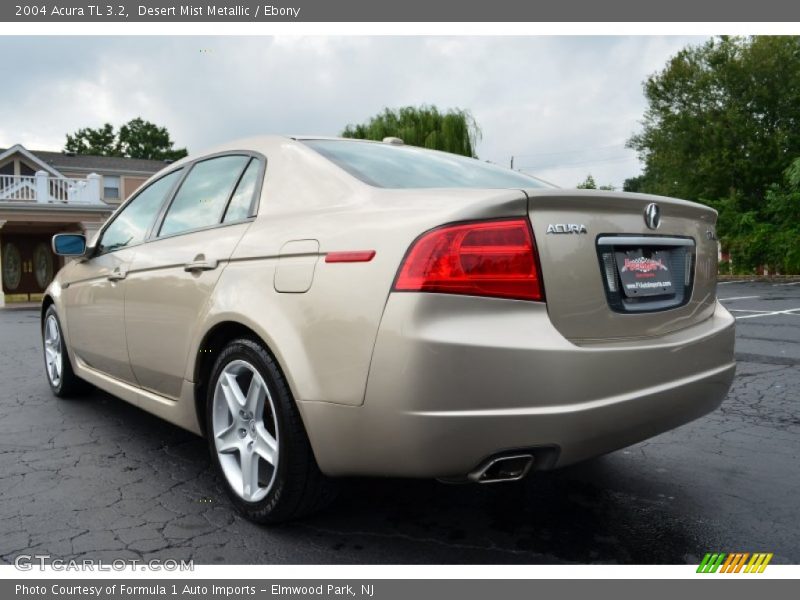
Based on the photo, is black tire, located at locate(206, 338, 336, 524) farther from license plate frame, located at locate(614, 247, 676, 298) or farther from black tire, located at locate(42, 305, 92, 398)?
black tire, located at locate(42, 305, 92, 398)

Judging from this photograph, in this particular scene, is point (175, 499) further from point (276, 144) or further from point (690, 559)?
point (690, 559)

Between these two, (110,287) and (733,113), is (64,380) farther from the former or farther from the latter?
(733,113)

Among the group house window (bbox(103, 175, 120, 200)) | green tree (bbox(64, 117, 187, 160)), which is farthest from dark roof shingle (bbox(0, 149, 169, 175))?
green tree (bbox(64, 117, 187, 160))

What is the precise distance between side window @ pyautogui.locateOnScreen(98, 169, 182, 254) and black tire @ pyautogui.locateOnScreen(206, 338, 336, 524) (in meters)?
1.50

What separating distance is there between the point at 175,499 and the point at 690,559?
6.72 ft

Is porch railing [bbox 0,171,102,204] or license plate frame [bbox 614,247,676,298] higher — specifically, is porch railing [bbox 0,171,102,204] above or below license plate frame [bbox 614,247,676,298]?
above

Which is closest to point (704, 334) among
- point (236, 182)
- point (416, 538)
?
point (416, 538)

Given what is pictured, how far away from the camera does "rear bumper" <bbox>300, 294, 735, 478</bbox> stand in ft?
6.64

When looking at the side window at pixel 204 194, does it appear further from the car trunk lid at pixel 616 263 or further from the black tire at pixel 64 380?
the black tire at pixel 64 380

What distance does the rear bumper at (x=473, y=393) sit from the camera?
2023mm

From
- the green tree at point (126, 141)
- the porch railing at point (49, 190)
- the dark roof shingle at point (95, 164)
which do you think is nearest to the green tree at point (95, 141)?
the green tree at point (126, 141)

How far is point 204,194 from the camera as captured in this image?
3342mm

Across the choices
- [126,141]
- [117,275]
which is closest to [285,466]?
[117,275]

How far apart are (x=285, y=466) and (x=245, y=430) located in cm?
37
